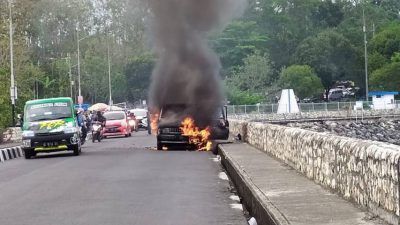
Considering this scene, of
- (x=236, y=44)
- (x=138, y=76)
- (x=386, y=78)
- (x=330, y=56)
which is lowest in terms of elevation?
(x=386, y=78)

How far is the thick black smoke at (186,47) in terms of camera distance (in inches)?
1165

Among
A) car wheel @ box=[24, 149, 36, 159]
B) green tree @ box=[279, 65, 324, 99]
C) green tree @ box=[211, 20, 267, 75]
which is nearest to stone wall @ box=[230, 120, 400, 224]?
car wheel @ box=[24, 149, 36, 159]

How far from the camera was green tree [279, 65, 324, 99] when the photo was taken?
81.1 meters

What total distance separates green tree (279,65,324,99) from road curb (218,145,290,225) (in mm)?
65599

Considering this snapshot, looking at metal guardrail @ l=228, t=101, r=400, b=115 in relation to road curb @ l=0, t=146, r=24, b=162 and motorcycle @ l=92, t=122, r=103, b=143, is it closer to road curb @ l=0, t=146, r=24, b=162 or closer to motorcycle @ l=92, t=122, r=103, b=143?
motorcycle @ l=92, t=122, r=103, b=143

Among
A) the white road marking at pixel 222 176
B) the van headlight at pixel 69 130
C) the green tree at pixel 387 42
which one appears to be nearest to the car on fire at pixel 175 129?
the van headlight at pixel 69 130

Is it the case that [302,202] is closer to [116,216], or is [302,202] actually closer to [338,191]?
[338,191]

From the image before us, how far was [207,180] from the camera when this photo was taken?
51.5 feet

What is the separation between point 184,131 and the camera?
26.2 metres

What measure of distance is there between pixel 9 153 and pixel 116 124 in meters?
14.5

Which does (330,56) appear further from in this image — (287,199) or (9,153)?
(287,199)

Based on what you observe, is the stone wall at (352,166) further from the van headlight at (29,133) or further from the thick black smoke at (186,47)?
the thick black smoke at (186,47)

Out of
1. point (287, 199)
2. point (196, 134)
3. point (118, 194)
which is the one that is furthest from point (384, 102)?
point (287, 199)

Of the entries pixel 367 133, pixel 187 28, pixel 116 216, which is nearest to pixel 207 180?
pixel 116 216
